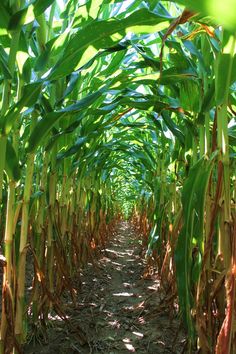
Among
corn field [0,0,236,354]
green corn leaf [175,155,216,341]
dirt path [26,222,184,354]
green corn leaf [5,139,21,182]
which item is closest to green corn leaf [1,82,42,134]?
corn field [0,0,236,354]

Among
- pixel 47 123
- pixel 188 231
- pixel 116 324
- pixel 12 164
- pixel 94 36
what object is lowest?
pixel 116 324

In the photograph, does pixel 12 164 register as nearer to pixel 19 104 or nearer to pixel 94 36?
pixel 19 104

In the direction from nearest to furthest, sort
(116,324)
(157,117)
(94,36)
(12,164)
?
(94,36), (12,164), (157,117), (116,324)

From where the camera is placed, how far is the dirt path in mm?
1682

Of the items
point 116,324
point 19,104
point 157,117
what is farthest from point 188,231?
point 116,324

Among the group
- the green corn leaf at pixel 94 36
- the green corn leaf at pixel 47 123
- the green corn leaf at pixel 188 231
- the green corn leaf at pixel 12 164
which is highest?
the green corn leaf at pixel 94 36

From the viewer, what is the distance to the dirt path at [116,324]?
1.68m

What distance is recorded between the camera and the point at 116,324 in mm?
2008

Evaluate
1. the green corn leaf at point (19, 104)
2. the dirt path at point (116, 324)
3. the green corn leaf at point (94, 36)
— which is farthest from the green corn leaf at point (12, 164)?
the dirt path at point (116, 324)

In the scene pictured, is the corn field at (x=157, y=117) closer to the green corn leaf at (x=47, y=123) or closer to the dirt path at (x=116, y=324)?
the green corn leaf at (x=47, y=123)

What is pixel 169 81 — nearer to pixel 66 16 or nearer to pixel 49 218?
pixel 66 16

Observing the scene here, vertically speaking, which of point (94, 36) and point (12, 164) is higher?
point (94, 36)

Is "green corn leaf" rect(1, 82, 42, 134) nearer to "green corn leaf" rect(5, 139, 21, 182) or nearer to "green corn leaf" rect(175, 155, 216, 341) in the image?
"green corn leaf" rect(5, 139, 21, 182)

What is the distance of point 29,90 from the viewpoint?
41.9 inches
